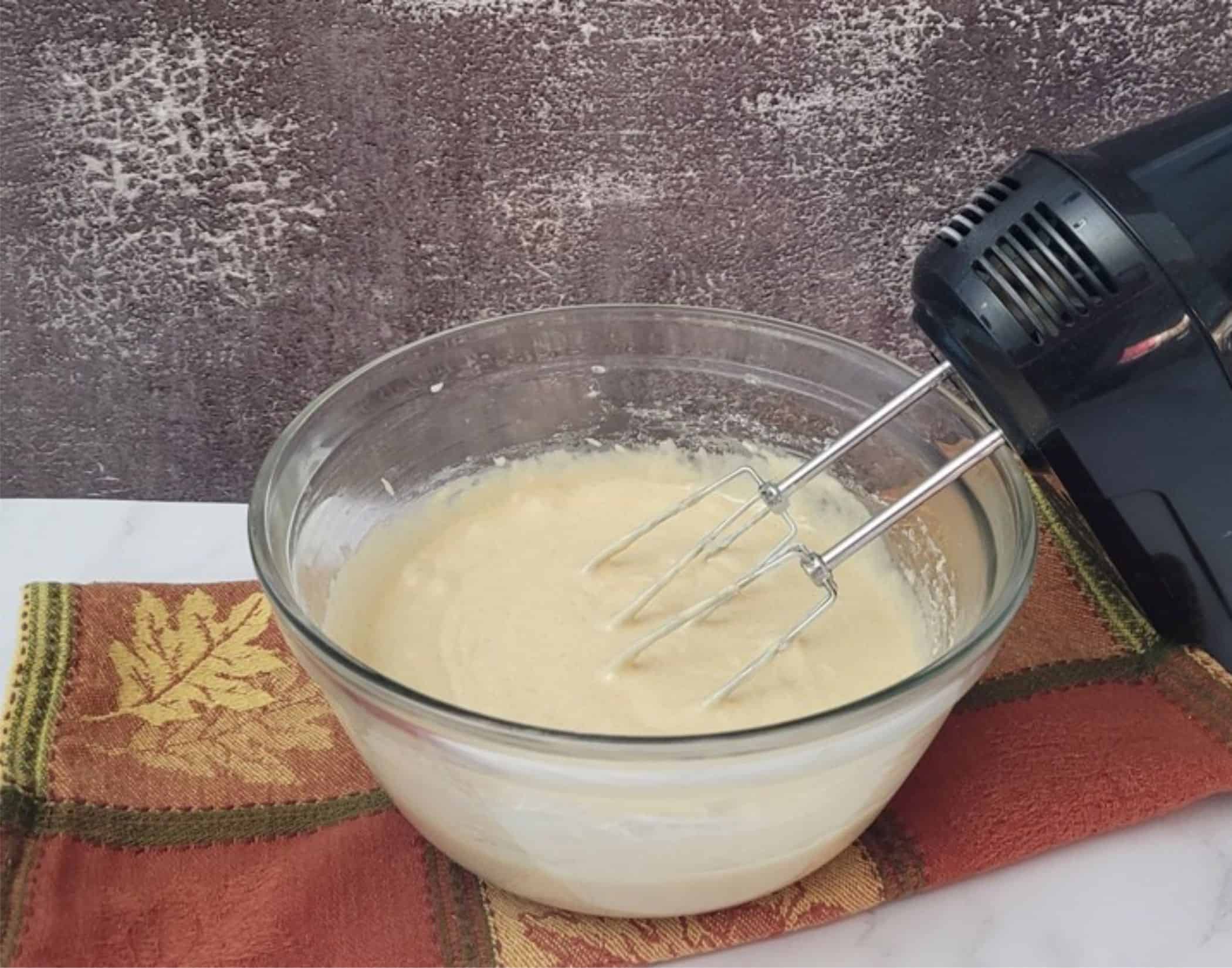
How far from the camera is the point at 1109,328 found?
0.60 metres

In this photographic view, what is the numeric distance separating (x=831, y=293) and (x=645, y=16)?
0.75 ft

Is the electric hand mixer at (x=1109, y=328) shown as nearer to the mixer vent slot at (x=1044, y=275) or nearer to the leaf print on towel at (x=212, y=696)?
the mixer vent slot at (x=1044, y=275)

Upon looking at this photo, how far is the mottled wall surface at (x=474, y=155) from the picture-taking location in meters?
0.83

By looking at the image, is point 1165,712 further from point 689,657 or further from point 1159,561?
point 689,657

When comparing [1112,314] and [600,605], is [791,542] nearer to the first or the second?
[600,605]

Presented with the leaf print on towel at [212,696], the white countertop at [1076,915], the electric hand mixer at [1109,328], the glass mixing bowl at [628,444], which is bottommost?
the leaf print on towel at [212,696]

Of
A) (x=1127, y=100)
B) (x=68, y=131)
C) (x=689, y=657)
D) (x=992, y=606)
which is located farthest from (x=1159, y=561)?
(x=68, y=131)

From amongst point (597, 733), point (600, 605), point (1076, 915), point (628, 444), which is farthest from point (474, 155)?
point (1076, 915)

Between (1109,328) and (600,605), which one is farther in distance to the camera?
(600,605)

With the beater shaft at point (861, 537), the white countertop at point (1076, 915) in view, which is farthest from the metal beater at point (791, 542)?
the white countertop at point (1076, 915)

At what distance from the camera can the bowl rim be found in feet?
1.70

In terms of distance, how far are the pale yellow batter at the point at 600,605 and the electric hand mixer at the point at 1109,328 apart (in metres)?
0.04

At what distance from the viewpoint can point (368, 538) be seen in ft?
2.60

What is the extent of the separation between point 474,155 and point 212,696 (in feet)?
1.23
